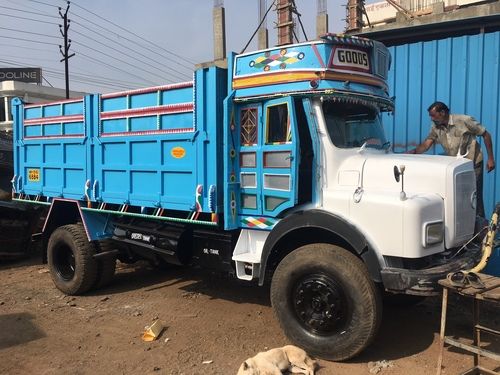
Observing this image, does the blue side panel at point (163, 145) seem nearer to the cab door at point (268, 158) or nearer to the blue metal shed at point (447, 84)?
the cab door at point (268, 158)

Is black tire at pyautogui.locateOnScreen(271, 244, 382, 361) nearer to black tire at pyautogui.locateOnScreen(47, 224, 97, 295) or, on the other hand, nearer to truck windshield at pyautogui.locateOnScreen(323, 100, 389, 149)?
truck windshield at pyautogui.locateOnScreen(323, 100, 389, 149)

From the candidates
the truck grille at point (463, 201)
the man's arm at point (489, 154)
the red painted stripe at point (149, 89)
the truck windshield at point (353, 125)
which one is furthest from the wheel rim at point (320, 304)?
the man's arm at point (489, 154)

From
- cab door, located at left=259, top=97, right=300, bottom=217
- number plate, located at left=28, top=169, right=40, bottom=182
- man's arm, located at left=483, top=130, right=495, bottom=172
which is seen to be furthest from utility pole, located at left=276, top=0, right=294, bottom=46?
cab door, located at left=259, top=97, right=300, bottom=217

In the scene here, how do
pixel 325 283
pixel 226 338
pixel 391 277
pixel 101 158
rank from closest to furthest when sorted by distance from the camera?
pixel 391 277, pixel 325 283, pixel 226 338, pixel 101 158

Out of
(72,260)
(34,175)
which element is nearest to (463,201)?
(72,260)

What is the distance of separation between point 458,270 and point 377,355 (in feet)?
3.56

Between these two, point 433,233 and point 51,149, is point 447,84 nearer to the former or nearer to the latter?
point 433,233

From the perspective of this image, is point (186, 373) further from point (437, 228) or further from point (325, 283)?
point (437, 228)

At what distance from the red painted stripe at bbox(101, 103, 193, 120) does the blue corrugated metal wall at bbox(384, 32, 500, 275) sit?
3727 millimetres

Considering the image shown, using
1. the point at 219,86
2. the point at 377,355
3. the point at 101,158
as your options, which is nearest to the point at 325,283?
the point at 377,355

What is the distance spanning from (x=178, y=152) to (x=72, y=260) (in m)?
2.56

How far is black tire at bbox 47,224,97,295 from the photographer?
6.41 m

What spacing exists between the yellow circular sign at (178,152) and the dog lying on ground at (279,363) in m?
2.28

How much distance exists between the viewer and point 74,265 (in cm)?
663
